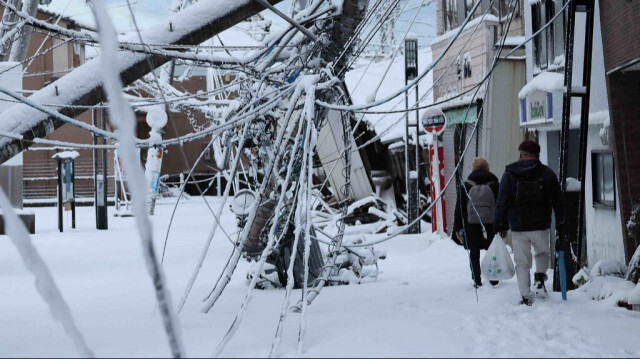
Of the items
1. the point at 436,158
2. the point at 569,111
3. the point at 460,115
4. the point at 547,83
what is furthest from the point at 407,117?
the point at 569,111

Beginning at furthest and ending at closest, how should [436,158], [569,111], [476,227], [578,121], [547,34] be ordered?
[436,158]
[547,34]
[578,121]
[476,227]
[569,111]

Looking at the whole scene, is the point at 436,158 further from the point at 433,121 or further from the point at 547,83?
the point at 547,83

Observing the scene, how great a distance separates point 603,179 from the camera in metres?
13.1

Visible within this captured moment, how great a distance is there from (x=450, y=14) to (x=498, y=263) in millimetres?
12694

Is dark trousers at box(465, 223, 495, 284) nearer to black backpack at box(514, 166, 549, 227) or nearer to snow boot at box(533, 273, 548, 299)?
snow boot at box(533, 273, 548, 299)

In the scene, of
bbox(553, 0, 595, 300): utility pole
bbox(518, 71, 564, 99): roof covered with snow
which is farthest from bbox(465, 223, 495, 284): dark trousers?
bbox(518, 71, 564, 99): roof covered with snow

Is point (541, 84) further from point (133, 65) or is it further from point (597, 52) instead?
point (133, 65)

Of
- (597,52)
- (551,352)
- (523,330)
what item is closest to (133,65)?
(523,330)

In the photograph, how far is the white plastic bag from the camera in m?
Answer: 10.9

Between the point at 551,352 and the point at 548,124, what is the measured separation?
847 centimetres

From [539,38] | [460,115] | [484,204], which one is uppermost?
[539,38]

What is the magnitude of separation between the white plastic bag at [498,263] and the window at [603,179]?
2102mm

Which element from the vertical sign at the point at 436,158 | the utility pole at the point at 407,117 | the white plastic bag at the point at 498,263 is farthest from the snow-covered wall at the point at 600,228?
the utility pole at the point at 407,117

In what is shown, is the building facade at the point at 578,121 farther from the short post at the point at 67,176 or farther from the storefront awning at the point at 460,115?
the short post at the point at 67,176
